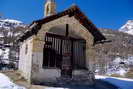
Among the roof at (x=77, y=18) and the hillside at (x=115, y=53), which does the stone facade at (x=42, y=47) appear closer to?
the roof at (x=77, y=18)

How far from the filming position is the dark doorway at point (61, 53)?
46.9ft

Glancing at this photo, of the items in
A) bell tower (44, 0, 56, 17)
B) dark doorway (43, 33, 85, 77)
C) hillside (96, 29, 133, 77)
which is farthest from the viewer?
hillside (96, 29, 133, 77)

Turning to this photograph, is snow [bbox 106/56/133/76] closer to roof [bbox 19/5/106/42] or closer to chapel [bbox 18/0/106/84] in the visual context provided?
roof [bbox 19/5/106/42]

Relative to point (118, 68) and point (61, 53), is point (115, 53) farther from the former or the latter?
point (61, 53)

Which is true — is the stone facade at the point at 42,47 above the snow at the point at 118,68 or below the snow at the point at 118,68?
above

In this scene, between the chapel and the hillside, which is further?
the hillside

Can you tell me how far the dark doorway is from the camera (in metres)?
14.3

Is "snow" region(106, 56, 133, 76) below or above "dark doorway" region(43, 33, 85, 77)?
below

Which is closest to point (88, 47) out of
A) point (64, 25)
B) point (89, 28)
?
point (89, 28)

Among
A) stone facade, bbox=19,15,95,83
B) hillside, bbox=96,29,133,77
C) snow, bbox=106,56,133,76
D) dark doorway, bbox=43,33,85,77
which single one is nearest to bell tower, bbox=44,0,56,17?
stone facade, bbox=19,15,95,83

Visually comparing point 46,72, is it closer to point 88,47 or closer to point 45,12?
point 88,47

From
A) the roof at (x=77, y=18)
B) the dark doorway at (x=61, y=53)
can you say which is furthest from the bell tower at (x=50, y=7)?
the dark doorway at (x=61, y=53)

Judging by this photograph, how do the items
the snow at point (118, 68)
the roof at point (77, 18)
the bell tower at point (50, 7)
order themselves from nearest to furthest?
the roof at point (77, 18), the bell tower at point (50, 7), the snow at point (118, 68)

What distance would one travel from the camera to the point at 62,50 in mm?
14945
